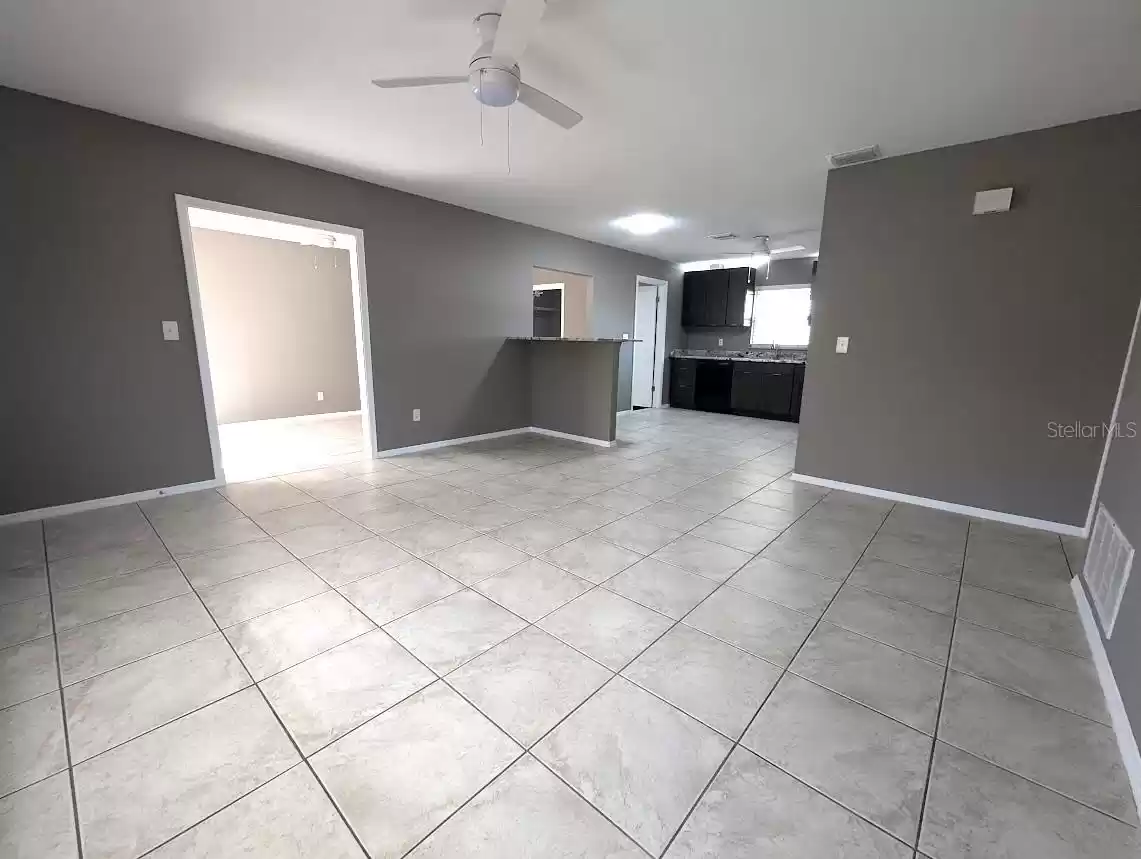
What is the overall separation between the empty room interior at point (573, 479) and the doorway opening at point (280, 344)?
0.26m

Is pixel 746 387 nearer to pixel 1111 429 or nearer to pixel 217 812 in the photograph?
pixel 1111 429

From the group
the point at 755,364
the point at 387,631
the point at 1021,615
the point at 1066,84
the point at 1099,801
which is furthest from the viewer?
the point at 755,364

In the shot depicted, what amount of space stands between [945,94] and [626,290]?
177 inches

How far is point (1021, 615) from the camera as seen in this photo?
6.46ft

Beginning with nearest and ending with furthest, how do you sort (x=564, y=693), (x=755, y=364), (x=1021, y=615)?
(x=564, y=693) < (x=1021, y=615) < (x=755, y=364)

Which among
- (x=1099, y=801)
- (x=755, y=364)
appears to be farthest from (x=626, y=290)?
(x=1099, y=801)

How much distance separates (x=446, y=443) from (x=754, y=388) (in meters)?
4.42

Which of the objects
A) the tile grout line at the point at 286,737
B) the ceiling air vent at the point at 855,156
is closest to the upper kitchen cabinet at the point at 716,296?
the ceiling air vent at the point at 855,156

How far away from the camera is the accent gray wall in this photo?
54.4 inches

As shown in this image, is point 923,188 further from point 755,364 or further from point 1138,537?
point 755,364

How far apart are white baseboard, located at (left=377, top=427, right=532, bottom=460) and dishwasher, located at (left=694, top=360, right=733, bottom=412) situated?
312 centimetres

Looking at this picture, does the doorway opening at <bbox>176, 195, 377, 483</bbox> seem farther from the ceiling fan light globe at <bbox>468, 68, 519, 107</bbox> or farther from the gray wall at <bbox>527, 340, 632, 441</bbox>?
the ceiling fan light globe at <bbox>468, 68, 519, 107</bbox>

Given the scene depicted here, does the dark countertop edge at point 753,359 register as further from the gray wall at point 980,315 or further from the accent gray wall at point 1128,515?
the accent gray wall at point 1128,515

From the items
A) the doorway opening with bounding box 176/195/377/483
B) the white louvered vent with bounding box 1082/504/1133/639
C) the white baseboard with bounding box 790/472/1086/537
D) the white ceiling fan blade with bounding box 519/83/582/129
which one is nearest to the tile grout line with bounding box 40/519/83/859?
the doorway opening with bounding box 176/195/377/483
